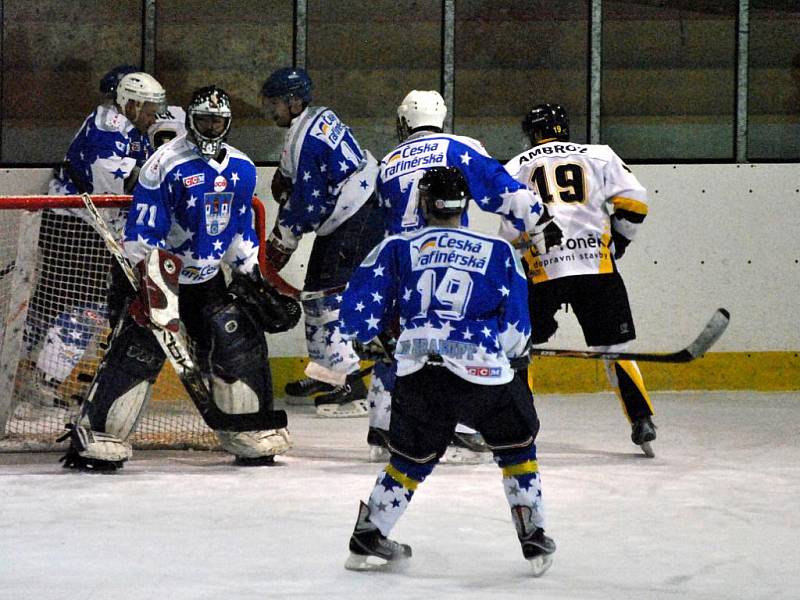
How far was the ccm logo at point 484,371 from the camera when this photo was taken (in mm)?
3781

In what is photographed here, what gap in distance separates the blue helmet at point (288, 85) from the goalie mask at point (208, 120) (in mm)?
786

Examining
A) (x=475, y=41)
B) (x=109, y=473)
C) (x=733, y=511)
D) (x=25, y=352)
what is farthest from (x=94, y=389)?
(x=475, y=41)

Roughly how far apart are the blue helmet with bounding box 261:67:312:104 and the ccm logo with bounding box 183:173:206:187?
91 centimetres

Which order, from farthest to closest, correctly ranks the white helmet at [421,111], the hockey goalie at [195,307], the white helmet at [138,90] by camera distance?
the white helmet at [138,90] → the white helmet at [421,111] → the hockey goalie at [195,307]

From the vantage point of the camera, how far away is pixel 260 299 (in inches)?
212

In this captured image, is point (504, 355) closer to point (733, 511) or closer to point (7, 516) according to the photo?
point (733, 511)

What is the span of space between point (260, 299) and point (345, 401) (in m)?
1.45

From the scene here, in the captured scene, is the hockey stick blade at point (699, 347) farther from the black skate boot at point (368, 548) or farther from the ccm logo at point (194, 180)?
the ccm logo at point (194, 180)

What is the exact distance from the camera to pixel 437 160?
5227mm

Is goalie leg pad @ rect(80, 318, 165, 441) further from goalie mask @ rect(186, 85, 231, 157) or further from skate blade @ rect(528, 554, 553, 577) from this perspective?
skate blade @ rect(528, 554, 553, 577)

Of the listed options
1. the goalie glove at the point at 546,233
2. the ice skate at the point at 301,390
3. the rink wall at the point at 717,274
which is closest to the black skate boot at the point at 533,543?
the goalie glove at the point at 546,233

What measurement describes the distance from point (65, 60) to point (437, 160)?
2.67 metres

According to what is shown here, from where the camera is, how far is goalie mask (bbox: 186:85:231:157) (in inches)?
205

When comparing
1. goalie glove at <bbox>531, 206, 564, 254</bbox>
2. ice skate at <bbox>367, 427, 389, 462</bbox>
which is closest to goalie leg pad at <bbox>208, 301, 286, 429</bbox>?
ice skate at <bbox>367, 427, 389, 462</bbox>
